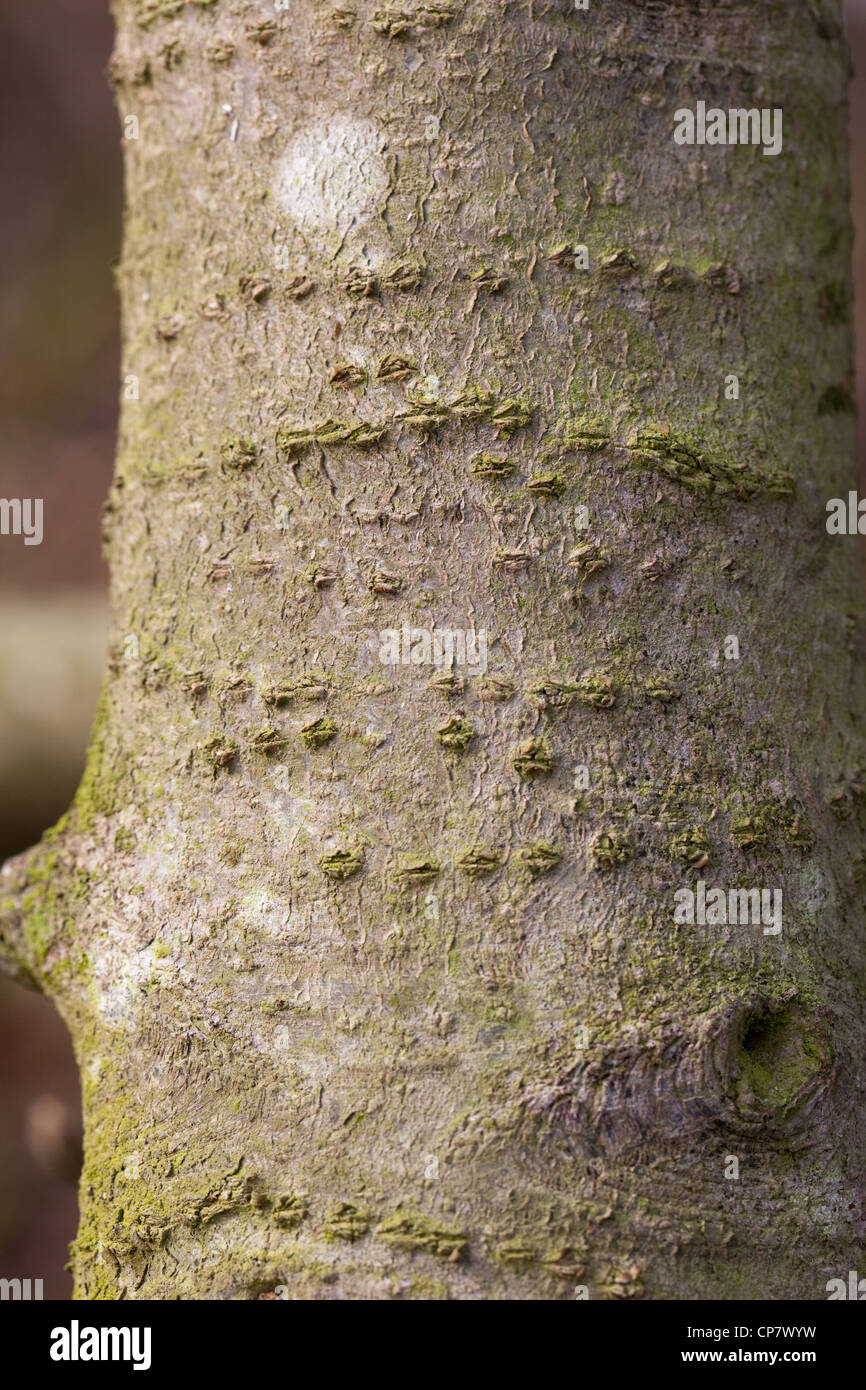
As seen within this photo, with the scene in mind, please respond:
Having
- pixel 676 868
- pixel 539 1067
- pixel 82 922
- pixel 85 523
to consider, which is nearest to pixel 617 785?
pixel 676 868

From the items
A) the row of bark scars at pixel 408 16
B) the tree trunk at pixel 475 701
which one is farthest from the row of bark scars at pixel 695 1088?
the row of bark scars at pixel 408 16

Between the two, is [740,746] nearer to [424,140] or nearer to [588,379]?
[588,379]

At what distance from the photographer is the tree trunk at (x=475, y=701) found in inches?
31.1

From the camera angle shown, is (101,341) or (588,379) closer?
(588,379)

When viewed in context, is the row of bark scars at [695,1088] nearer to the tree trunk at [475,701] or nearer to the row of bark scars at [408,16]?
the tree trunk at [475,701]

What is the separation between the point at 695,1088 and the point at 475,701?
0.29m

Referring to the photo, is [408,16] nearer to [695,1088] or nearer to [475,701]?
[475,701]

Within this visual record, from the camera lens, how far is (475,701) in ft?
2.72

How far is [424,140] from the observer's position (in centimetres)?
88

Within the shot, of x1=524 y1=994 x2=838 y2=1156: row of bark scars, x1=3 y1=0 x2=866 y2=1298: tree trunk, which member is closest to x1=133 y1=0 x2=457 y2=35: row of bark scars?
x1=3 y1=0 x2=866 y2=1298: tree trunk

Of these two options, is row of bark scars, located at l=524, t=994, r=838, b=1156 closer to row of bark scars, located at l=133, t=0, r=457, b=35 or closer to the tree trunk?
the tree trunk

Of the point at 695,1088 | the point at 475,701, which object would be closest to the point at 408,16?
the point at 475,701

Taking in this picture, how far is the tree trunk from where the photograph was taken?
79 centimetres

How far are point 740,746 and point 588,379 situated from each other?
28cm
